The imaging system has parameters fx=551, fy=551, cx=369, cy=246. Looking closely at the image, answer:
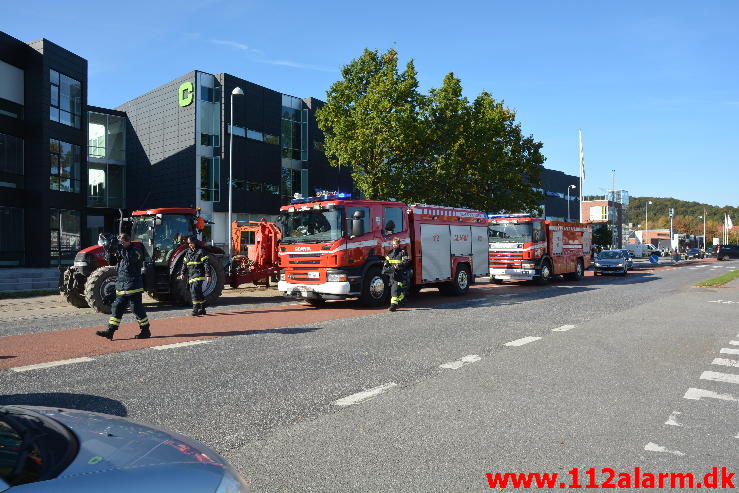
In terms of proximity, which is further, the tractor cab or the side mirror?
the tractor cab

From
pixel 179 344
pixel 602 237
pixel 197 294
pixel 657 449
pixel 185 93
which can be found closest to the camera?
pixel 657 449

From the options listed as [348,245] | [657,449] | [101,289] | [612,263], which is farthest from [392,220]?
[612,263]

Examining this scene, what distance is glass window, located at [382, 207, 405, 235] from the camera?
47.4ft

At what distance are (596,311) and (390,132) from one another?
14188 millimetres

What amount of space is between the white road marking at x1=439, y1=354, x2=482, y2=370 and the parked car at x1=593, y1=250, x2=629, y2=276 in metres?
24.6

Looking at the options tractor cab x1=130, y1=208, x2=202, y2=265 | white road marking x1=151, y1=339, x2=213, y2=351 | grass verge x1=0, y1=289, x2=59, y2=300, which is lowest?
grass verge x1=0, y1=289, x2=59, y2=300

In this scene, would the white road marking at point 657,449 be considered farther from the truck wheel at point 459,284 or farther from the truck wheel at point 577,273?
the truck wheel at point 577,273

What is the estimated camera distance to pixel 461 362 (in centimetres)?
720

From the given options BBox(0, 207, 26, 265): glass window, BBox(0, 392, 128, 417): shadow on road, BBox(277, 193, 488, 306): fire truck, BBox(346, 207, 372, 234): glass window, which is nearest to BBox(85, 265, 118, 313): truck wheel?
BBox(277, 193, 488, 306): fire truck

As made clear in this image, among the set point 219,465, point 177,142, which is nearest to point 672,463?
point 219,465

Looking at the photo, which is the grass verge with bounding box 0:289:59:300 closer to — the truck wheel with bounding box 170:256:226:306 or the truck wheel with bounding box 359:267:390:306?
the truck wheel with bounding box 170:256:226:306

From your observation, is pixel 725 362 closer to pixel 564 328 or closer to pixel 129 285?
pixel 564 328

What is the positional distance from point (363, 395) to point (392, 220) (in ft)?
30.7

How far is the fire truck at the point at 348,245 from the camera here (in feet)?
43.6
